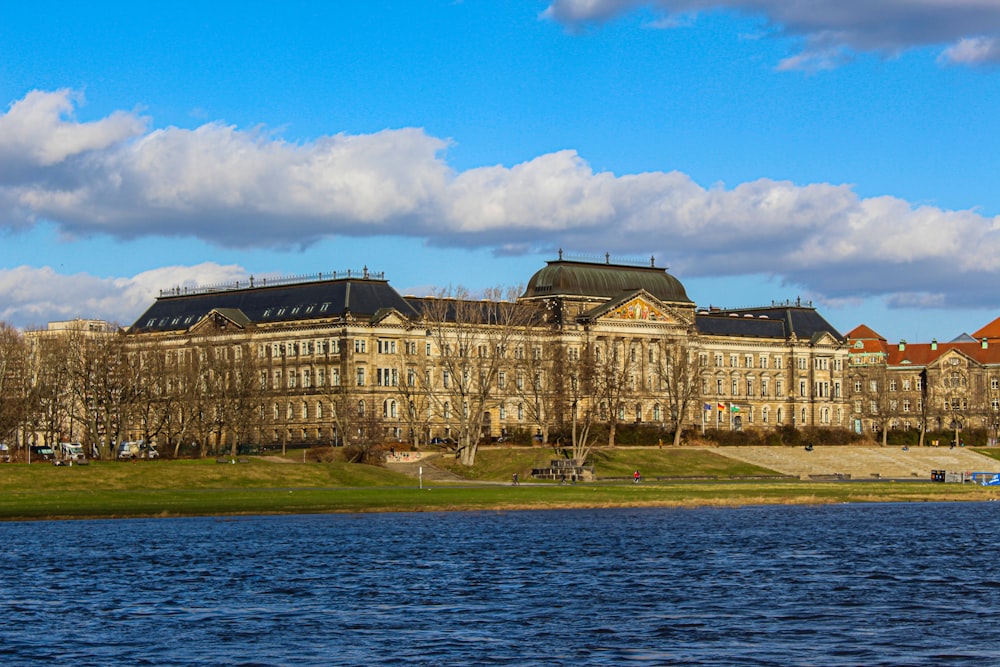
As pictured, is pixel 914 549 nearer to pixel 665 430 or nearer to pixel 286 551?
pixel 286 551

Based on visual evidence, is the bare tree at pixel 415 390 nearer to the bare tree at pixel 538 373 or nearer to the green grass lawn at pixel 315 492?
the bare tree at pixel 538 373

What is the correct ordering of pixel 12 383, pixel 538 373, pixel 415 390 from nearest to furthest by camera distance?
1. pixel 12 383
2. pixel 538 373
3. pixel 415 390

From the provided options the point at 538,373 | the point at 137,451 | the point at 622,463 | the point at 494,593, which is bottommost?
the point at 494,593

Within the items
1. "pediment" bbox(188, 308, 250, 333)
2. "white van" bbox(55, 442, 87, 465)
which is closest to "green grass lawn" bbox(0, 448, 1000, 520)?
"white van" bbox(55, 442, 87, 465)

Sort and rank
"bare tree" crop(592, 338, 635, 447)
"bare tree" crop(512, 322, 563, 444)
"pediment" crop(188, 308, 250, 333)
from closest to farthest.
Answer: "bare tree" crop(592, 338, 635, 447)
"bare tree" crop(512, 322, 563, 444)
"pediment" crop(188, 308, 250, 333)

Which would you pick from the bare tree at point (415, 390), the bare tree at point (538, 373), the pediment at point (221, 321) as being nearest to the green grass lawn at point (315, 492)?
the bare tree at point (538, 373)

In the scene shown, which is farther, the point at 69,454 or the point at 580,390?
the point at 580,390

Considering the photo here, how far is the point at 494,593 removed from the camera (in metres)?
58.8

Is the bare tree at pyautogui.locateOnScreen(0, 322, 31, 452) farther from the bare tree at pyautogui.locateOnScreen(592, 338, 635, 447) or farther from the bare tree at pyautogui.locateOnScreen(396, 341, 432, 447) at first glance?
the bare tree at pyautogui.locateOnScreen(592, 338, 635, 447)

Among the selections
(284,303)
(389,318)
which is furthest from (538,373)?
(284,303)

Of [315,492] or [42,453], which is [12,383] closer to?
[42,453]

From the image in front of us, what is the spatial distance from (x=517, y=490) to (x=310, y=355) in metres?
74.2

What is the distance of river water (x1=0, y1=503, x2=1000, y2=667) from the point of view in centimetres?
4603

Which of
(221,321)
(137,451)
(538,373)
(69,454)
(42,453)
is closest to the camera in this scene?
(69,454)
